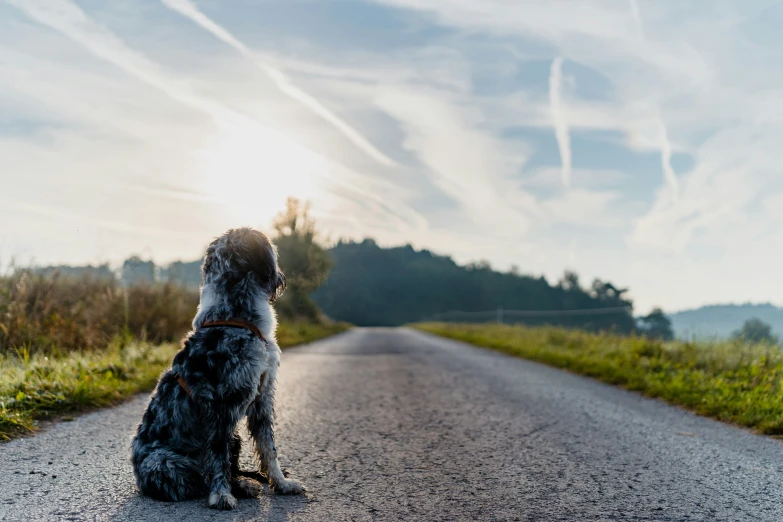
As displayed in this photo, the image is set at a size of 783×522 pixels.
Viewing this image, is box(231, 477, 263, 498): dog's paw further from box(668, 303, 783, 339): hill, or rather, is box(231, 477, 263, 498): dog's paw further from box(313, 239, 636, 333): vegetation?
box(313, 239, 636, 333): vegetation

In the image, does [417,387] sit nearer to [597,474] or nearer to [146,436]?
[597,474]

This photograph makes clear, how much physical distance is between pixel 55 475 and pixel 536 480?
3.30 meters

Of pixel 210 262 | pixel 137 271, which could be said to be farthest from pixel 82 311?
pixel 210 262

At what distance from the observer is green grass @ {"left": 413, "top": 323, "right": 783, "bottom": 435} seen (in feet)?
21.6

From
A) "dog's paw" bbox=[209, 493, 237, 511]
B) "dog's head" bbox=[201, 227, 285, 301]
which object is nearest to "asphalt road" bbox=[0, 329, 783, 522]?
"dog's paw" bbox=[209, 493, 237, 511]

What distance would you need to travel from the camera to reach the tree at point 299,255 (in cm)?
3014

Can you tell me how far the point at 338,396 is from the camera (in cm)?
751

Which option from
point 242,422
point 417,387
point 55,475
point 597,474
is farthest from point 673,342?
point 55,475

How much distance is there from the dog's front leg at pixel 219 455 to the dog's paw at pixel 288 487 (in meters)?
0.35

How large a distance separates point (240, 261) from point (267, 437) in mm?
1170

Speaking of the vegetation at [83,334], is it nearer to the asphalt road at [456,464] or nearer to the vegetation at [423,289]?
the asphalt road at [456,464]

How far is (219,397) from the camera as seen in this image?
332cm

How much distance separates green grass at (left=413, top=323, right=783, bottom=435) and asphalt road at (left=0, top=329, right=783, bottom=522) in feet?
1.55

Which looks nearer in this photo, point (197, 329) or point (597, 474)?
point (197, 329)
